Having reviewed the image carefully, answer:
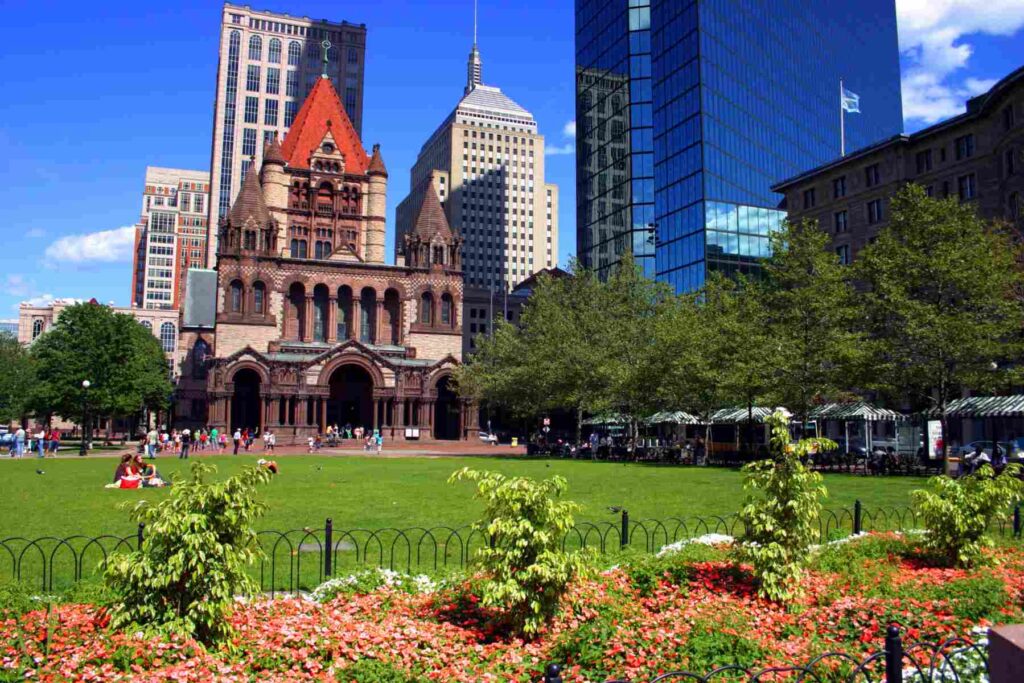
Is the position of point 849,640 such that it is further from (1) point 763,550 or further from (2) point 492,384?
(2) point 492,384

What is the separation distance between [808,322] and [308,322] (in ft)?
176

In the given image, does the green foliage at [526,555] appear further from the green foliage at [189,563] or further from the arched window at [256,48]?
the arched window at [256,48]

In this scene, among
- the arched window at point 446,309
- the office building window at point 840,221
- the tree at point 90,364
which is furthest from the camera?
the arched window at point 446,309

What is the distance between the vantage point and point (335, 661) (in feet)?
25.5

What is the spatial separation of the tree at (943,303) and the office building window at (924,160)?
2443cm

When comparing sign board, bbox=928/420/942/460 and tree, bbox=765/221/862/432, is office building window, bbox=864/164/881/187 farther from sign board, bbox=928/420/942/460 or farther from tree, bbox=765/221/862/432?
sign board, bbox=928/420/942/460

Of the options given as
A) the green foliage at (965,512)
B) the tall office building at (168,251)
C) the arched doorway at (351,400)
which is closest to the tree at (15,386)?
the arched doorway at (351,400)

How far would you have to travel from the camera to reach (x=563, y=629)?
878 cm

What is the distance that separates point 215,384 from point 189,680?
6778 cm

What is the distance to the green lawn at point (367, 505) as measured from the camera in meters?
13.5

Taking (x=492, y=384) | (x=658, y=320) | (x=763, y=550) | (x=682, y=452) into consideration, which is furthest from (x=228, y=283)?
(x=763, y=550)

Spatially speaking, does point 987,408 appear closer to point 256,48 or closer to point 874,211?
point 874,211

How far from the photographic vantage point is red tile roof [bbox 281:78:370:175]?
3593 inches

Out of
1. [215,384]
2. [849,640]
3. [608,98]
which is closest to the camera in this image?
[849,640]
